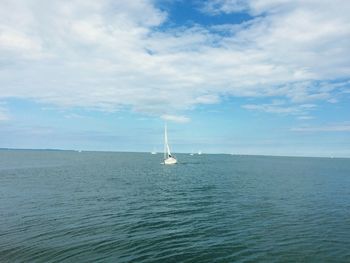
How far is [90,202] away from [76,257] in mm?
27797

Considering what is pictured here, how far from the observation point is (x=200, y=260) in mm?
27688

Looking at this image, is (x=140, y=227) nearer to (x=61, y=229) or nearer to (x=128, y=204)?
(x=61, y=229)

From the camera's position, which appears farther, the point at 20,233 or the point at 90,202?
the point at 90,202

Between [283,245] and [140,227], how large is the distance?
53.9 feet

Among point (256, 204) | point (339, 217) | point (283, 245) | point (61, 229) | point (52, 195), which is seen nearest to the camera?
point (283, 245)

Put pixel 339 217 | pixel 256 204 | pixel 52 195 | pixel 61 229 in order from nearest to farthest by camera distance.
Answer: pixel 61 229 < pixel 339 217 < pixel 256 204 < pixel 52 195

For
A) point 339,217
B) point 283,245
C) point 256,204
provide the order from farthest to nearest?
point 256,204 → point 339,217 → point 283,245

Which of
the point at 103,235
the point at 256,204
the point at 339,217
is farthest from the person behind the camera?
the point at 256,204

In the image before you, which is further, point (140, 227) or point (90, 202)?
point (90, 202)

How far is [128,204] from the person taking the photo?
54.0m

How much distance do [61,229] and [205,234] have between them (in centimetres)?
1663

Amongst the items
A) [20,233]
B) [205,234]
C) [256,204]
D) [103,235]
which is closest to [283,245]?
[205,234]

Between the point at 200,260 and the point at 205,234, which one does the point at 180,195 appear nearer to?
the point at 205,234

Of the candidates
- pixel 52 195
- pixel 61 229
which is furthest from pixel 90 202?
pixel 61 229
